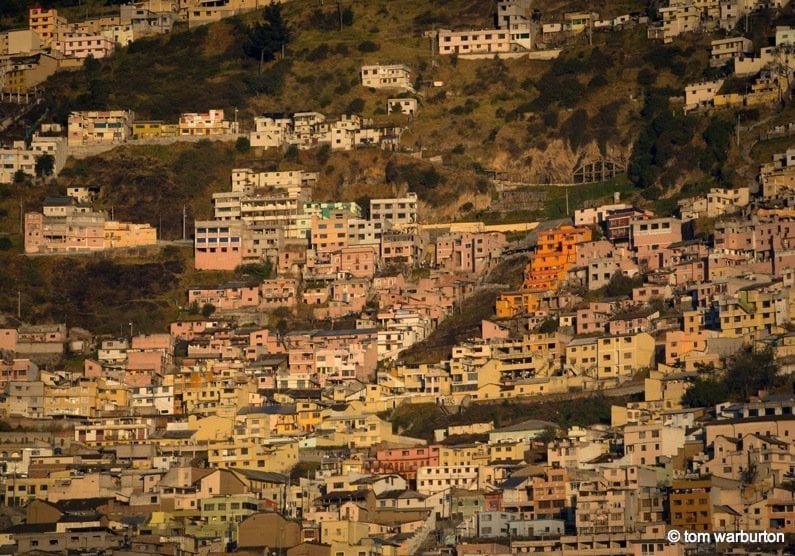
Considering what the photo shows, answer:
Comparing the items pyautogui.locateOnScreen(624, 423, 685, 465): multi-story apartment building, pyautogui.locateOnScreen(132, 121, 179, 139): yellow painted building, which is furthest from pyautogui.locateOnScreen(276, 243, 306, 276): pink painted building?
pyautogui.locateOnScreen(624, 423, 685, 465): multi-story apartment building

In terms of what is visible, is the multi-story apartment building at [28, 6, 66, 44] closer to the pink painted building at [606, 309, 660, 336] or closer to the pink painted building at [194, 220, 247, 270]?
the pink painted building at [194, 220, 247, 270]

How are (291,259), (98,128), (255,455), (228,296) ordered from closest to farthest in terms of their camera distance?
1. (255,455)
2. (228,296)
3. (291,259)
4. (98,128)

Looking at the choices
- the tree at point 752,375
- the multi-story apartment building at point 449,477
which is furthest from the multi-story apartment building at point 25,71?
the tree at point 752,375

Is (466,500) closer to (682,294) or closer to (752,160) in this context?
(682,294)

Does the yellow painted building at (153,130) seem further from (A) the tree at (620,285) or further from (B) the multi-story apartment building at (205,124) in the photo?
(A) the tree at (620,285)

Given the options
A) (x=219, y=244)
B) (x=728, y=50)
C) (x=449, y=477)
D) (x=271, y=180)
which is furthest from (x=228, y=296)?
(x=728, y=50)

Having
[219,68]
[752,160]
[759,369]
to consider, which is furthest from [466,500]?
[219,68]

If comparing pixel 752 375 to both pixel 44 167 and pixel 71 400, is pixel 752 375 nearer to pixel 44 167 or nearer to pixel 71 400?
pixel 71 400
